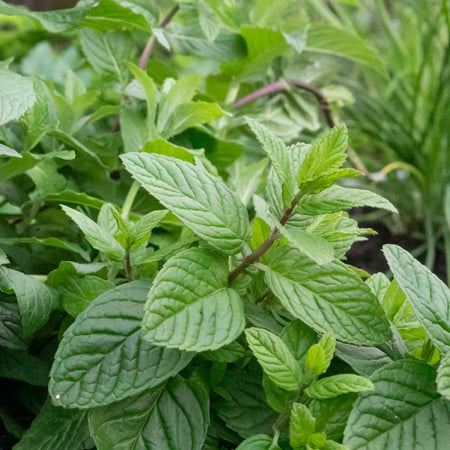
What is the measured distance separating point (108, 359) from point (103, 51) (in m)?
0.46

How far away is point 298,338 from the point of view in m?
0.38

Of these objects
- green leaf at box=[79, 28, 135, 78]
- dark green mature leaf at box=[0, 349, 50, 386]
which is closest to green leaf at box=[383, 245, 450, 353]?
dark green mature leaf at box=[0, 349, 50, 386]

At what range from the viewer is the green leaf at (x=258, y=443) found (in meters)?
0.34

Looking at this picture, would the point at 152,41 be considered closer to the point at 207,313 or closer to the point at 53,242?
the point at 53,242

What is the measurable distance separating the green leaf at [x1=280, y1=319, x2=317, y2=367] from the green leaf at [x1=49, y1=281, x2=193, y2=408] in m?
0.07

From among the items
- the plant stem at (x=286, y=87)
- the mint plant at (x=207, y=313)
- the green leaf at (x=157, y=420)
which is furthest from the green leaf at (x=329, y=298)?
the plant stem at (x=286, y=87)

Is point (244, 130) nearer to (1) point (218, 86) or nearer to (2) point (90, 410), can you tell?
(1) point (218, 86)

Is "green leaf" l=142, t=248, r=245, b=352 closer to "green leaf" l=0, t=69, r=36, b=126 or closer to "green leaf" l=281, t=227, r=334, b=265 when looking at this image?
"green leaf" l=281, t=227, r=334, b=265

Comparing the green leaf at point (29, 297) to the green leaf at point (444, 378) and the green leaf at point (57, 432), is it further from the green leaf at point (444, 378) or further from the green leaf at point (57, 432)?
the green leaf at point (444, 378)

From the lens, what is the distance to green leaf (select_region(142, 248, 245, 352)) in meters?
0.32

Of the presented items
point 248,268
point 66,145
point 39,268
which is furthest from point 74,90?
point 248,268

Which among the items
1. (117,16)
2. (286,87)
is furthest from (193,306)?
(286,87)

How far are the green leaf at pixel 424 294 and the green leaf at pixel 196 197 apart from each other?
0.11 m

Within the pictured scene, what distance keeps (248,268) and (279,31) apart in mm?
424
